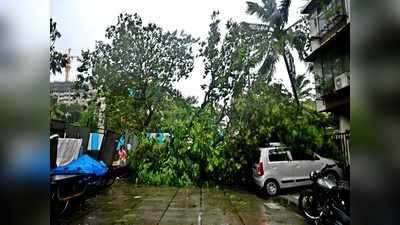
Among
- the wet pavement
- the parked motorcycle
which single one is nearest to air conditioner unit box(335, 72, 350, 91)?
the parked motorcycle

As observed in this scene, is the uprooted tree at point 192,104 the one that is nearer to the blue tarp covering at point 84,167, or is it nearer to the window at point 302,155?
the window at point 302,155

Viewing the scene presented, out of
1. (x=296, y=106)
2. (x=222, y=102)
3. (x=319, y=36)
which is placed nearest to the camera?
(x=319, y=36)

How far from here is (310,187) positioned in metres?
4.17

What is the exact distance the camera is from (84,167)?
4004 millimetres

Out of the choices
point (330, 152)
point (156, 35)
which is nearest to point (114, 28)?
point (156, 35)

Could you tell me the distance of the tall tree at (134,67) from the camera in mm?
5320

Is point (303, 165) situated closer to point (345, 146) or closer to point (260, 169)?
point (260, 169)

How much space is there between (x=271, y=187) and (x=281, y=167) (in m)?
0.42

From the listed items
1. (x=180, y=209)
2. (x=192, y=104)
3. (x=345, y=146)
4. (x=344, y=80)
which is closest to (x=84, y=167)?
(x=180, y=209)
